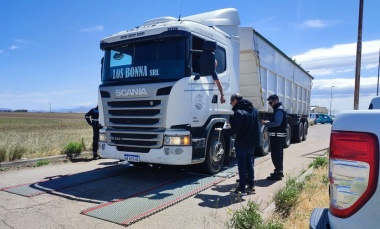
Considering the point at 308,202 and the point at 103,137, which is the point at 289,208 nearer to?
the point at 308,202

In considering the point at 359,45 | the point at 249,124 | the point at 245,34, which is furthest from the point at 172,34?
the point at 359,45

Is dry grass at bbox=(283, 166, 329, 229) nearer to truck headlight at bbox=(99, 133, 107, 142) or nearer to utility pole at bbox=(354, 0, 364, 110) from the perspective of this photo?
truck headlight at bbox=(99, 133, 107, 142)

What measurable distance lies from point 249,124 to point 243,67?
381cm

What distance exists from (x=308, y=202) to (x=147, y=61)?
395 cm

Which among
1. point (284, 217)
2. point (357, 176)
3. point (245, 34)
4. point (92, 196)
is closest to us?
point (357, 176)

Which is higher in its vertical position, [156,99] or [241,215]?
[156,99]

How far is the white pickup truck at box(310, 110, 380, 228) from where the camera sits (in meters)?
1.53

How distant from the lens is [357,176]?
5.23 feet

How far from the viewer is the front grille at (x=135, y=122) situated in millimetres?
5945

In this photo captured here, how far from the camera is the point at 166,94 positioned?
585cm

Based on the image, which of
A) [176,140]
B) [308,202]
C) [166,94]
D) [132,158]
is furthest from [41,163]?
[308,202]

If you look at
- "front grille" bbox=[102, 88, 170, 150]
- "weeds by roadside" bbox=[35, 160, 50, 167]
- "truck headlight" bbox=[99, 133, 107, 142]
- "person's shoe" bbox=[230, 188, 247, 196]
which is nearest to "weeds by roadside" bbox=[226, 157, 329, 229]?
"person's shoe" bbox=[230, 188, 247, 196]

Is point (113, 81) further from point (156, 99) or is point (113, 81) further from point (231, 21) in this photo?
point (231, 21)

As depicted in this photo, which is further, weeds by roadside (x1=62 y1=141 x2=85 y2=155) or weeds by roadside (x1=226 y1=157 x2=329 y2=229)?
weeds by roadside (x1=62 y1=141 x2=85 y2=155)
